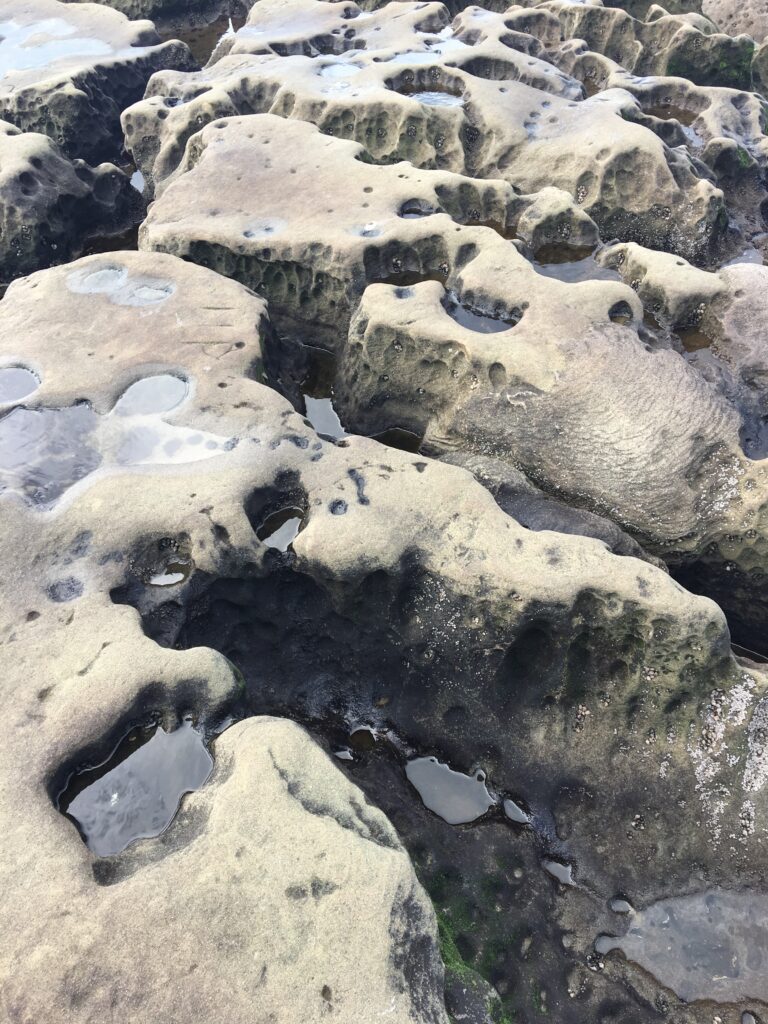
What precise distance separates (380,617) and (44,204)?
755cm

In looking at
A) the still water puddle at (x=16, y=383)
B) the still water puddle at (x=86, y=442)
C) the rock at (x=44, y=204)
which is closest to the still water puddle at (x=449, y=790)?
the still water puddle at (x=86, y=442)

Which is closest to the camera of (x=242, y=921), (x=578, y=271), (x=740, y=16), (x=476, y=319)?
(x=242, y=921)

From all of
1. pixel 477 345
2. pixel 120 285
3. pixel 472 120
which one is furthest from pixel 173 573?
pixel 472 120

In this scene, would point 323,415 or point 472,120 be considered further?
point 472,120

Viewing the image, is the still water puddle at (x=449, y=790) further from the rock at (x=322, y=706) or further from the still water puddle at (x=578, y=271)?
the still water puddle at (x=578, y=271)

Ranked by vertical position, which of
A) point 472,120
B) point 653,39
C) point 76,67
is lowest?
point 76,67

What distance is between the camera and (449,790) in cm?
463

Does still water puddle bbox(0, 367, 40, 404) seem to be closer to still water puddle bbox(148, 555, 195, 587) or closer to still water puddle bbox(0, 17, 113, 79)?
still water puddle bbox(148, 555, 195, 587)

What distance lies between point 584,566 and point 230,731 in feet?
7.10

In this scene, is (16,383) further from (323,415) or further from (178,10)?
(178,10)

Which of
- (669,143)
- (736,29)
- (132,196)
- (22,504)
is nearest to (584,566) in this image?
(22,504)

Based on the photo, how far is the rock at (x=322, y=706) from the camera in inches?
116

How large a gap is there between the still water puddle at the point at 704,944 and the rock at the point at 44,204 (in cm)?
935

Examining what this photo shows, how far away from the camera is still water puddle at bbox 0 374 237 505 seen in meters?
4.89
